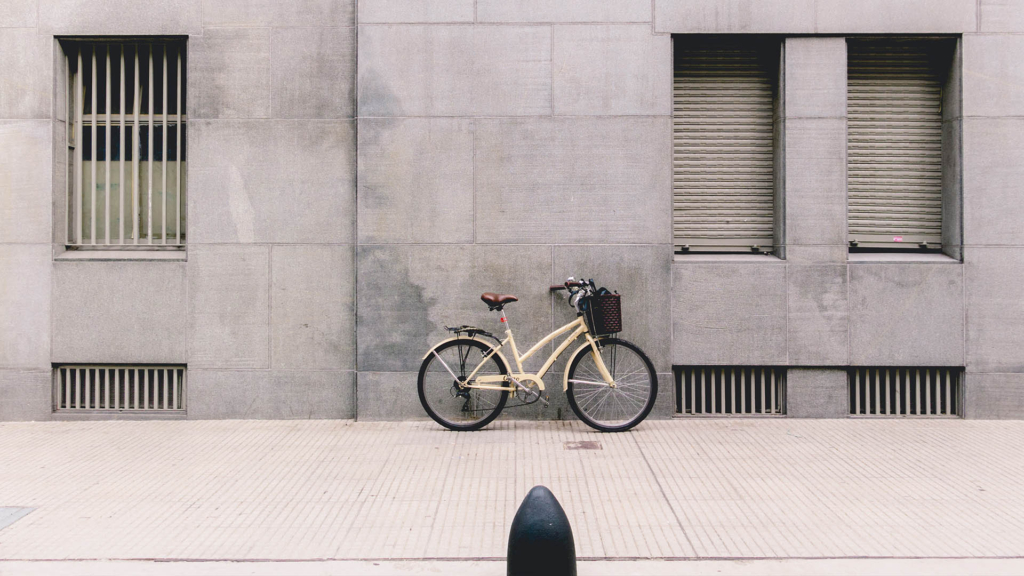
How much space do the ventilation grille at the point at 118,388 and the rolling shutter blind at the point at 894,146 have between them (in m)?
7.27

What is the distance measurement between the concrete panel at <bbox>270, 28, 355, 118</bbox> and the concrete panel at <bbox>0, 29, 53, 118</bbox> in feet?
7.59

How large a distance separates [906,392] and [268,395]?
651cm

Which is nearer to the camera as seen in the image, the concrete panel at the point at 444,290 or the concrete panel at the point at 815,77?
the concrete panel at the point at 444,290

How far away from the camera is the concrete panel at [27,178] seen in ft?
27.3

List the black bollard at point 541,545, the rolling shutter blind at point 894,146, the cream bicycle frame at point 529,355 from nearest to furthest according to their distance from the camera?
the black bollard at point 541,545, the cream bicycle frame at point 529,355, the rolling shutter blind at point 894,146

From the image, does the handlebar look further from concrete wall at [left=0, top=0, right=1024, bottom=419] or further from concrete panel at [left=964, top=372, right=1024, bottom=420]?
concrete panel at [left=964, top=372, right=1024, bottom=420]

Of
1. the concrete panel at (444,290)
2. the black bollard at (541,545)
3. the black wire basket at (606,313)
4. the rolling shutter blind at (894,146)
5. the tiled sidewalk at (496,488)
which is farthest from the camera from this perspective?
the rolling shutter blind at (894,146)

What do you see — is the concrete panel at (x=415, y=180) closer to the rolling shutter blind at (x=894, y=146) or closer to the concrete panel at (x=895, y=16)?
the concrete panel at (x=895, y=16)

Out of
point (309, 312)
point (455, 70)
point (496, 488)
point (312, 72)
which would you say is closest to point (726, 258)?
point (455, 70)

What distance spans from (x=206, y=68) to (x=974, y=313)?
8.16 metres

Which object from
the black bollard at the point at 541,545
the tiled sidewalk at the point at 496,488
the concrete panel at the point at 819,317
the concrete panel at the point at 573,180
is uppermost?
the concrete panel at the point at 573,180

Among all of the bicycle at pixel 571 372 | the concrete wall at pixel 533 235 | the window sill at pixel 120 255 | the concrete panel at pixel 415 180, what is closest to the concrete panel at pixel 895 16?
the concrete wall at pixel 533 235

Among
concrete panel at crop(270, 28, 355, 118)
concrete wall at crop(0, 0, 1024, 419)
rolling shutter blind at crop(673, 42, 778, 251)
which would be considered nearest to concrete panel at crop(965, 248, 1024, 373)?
concrete wall at crop(0, 0, 1024, 419)

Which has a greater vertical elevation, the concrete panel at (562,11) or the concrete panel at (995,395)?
the concrete panel at (562,11)
